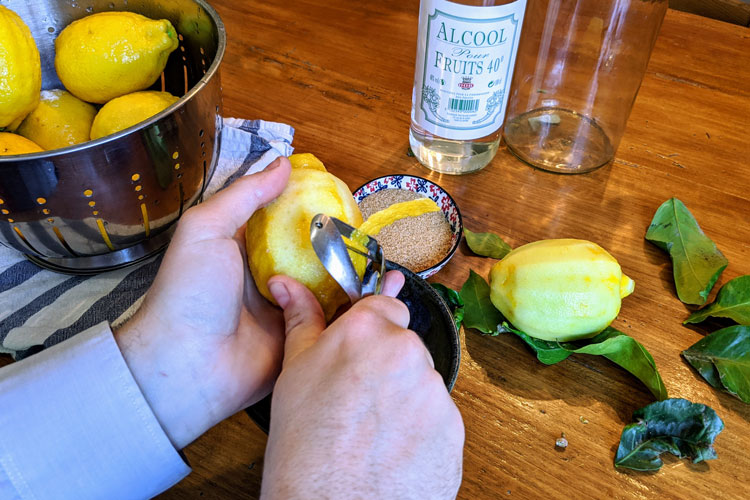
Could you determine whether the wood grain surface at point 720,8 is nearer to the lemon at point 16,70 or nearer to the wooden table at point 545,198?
the wooden table at point 545,198

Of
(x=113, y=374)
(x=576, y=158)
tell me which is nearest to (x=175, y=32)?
(x=113, y=374)

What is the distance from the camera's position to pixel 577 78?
755 millimetres

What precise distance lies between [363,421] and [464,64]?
378 mm

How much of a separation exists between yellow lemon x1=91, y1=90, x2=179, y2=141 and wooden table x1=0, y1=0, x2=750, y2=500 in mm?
224

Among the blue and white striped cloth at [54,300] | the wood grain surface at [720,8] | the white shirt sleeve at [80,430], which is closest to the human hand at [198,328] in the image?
the white shirt sleeve at [80,430]

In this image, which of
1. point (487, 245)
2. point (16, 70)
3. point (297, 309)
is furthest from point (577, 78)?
point (16, 70)

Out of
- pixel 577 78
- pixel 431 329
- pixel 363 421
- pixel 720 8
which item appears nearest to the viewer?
pixel 363 421

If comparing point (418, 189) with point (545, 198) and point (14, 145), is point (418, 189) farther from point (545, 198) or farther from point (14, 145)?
point (14, 145)

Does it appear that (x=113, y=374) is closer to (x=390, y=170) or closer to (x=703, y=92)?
(x=390, y=170)

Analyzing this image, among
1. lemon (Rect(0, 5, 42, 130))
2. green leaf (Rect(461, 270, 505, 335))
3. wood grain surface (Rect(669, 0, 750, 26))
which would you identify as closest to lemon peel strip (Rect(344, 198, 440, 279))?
green leaf (Rect(461, 270, 505, 335))

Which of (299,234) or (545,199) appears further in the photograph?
(545,199)

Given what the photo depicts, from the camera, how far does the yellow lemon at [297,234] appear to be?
44 centimetres

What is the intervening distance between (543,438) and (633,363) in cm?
10

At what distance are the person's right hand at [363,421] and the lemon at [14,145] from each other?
1.01 feet
